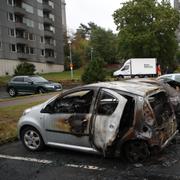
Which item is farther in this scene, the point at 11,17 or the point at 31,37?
the point at 31,37

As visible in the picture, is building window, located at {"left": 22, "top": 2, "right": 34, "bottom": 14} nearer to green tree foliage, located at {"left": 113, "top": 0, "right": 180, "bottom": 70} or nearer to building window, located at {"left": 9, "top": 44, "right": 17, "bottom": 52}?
building window, located at {"left": 9, "top": 44, "right": 17, "bottom": 52}

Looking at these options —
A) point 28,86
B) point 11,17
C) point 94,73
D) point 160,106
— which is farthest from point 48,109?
point 11,17

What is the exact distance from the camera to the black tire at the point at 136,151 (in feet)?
23.5

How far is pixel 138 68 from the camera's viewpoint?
51656mm

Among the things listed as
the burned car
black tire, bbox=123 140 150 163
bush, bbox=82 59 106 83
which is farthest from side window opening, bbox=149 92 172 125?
bush, bbox=82 59 106 83

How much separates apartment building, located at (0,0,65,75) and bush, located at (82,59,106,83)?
84.1ft

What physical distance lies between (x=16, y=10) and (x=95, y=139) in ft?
198

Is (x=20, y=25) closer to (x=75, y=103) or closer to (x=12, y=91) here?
(x=12, y=91)

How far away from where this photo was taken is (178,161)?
7285 mm

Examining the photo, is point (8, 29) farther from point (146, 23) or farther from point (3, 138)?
point (3, 138)

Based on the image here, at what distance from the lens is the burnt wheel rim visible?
8.47 meters

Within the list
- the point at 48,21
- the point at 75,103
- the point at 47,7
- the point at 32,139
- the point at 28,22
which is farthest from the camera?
the point at 48,21

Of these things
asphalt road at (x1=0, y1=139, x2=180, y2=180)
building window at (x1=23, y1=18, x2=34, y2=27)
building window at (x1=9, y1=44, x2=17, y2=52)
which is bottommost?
asphalt road at (x1=0, y1=139, x2=180, y2=180)

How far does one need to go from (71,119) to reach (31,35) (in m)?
64.2
